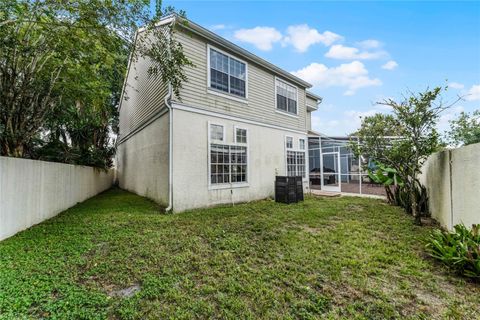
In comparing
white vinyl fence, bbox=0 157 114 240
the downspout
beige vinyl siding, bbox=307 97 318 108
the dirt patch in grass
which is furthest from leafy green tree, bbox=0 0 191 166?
beige vinyl siding, bbox=307 97 318 108

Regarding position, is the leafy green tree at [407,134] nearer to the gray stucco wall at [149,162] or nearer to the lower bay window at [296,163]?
the lower bay window at [296,163]

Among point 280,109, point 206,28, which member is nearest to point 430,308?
point 206,28

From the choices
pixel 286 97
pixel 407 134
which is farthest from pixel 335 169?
pixel 407 134

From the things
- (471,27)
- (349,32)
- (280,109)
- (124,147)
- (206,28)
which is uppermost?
(349,32)

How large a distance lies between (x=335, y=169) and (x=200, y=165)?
10.4 m

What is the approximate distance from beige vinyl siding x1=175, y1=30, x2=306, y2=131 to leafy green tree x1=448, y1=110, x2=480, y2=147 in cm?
1647

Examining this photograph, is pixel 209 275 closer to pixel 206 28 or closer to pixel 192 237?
pixel 192 237

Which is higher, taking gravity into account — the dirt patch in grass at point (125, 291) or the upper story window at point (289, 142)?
the upper story window at point (289, 142)

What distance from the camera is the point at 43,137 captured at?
35.5 ft

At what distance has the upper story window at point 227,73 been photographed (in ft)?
27.2

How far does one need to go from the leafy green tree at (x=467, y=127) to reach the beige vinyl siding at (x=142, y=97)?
23.0 m

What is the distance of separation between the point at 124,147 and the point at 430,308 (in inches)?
623

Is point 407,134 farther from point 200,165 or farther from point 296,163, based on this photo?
point 200,165

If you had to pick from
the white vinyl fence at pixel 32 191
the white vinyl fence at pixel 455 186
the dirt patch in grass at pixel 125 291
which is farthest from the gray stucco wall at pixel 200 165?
the white vinyl fence at pixel 455 186
